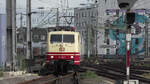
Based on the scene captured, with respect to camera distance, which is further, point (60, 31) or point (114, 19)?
point (114, 19)

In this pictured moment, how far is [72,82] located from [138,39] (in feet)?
163

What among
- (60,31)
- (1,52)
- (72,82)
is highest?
(60,31)

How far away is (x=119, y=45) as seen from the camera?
6112cm

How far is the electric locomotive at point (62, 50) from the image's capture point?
1744 cm

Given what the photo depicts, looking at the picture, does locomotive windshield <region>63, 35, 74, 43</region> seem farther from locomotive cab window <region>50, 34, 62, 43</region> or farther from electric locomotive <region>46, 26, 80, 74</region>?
locomotive cab window <region>50, 34, 62, 43</region>

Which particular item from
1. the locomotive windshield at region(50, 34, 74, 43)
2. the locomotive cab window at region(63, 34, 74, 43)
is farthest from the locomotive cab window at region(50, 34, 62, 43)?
the locomotive cab window at region(63, 34, 74, 43)

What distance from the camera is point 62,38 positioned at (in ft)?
59.0

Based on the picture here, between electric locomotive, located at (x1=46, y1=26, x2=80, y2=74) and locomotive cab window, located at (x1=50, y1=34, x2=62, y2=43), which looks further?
locomotive cab window, located at (x1=50, y1=34, x2=62, y2=43)

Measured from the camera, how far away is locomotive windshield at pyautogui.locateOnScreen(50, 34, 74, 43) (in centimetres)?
1791

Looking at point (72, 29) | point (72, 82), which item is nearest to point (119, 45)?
point (72, 29)

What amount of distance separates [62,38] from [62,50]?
3.02 ft

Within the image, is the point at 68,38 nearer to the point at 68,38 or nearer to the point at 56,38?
the point at 68,38

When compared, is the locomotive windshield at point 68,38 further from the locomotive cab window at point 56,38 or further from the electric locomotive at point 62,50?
the locomotive cab window at point 56,38

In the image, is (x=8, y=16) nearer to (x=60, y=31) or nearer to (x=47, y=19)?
(x=60, y=31)
